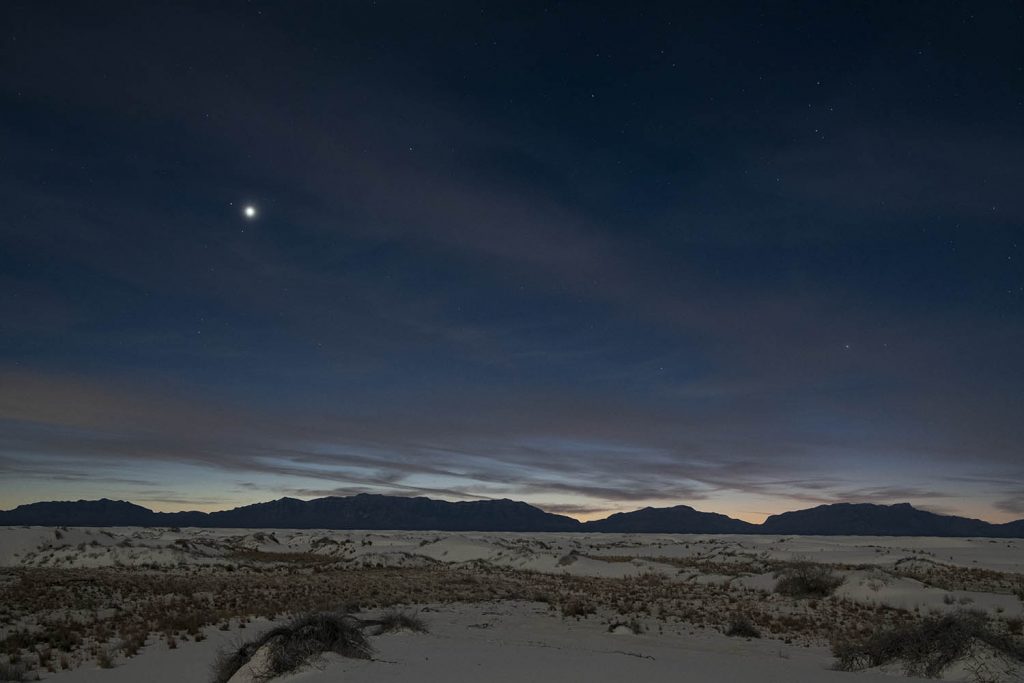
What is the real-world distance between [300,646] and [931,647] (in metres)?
13.9

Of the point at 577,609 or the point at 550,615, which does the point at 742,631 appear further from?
the point at 550,615

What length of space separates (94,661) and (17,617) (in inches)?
412

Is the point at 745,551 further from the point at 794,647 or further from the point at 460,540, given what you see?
the point at 794,647

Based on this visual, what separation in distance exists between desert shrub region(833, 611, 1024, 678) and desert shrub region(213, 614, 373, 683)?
39.0ft

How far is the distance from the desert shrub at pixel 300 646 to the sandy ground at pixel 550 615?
41 cm

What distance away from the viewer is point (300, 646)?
1222 centimetres

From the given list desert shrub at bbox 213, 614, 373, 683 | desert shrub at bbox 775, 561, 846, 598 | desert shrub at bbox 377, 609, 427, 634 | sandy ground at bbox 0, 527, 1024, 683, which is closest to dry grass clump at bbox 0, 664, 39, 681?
sandy ground at bbox 0, 527, 1024, 683

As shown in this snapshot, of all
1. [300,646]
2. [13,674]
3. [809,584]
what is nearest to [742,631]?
[809,584]

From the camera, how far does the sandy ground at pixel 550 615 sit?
12.1 meters

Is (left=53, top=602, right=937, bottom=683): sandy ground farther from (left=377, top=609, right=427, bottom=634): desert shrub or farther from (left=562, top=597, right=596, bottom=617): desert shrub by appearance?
(left=562, top=597, right=596, bottom=617): desert shrub

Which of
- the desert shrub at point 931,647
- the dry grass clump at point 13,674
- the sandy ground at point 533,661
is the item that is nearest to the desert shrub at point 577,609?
the sandy ground at point 533,661

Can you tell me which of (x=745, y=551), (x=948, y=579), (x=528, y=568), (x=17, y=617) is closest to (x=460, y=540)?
(x=528, y=568)

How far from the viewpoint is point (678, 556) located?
2965 inches

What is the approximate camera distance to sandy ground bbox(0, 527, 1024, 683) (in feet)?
39.6
